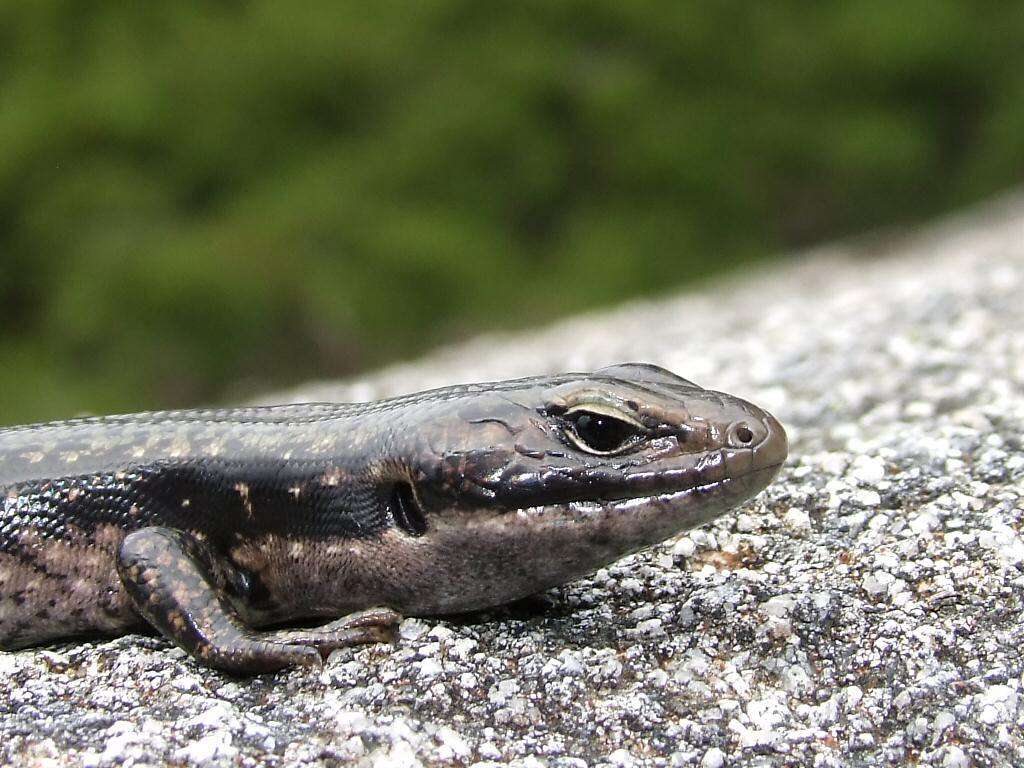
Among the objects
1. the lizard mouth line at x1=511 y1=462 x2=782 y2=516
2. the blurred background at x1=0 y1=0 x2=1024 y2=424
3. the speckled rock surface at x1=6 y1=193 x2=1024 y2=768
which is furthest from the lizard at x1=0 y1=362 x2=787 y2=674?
the blurred background at x1=0 y1=0 x2=1024 y2=424

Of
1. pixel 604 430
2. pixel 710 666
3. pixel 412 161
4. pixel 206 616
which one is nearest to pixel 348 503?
pixel 206 616

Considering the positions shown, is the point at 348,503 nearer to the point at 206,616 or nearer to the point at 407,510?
the point at 407,510

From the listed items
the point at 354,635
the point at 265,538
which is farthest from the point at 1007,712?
the point at 265,538

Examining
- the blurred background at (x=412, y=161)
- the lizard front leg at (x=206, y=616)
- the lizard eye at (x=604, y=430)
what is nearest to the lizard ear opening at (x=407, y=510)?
the lizard front leg at (x=206, y=616)

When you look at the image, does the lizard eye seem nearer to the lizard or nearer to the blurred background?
the lizard

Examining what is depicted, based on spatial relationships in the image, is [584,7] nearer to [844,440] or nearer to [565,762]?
[844,440]

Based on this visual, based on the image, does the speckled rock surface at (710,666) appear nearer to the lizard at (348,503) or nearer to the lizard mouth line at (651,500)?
the lizard at (348,503)
